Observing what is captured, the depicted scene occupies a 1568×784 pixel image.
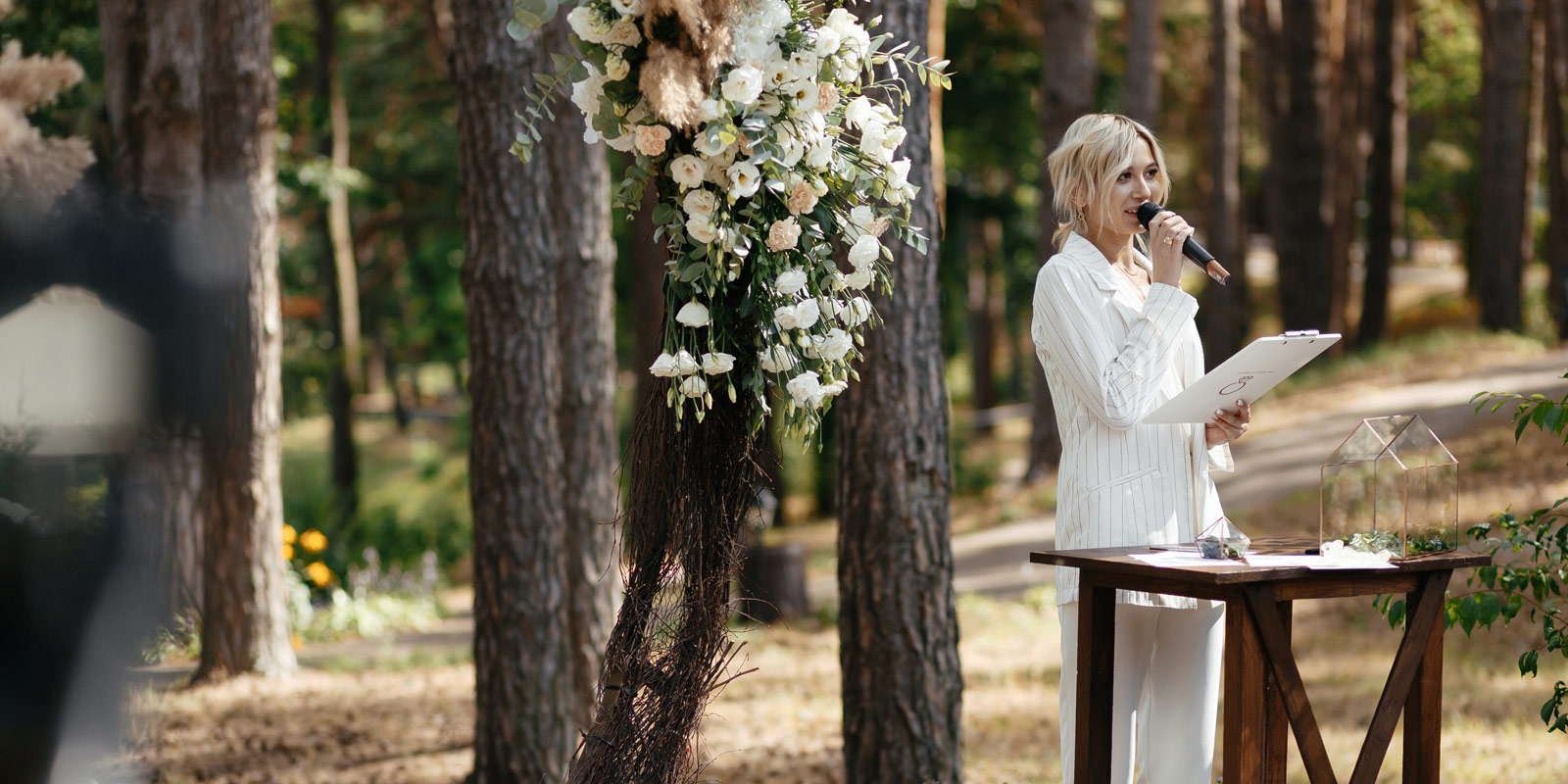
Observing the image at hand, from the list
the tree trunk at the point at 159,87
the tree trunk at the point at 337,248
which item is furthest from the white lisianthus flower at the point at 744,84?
the tree trunk at the point at 337,248

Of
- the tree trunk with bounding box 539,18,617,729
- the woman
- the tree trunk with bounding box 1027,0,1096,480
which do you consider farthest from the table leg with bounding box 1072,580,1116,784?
the tree trunk with bounding box 1027,0,1096,480

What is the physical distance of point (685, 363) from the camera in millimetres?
2684

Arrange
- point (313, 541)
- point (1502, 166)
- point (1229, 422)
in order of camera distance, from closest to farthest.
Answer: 1. point (1229, 422)
2. point (313, 541)
3. point (1502, 166)

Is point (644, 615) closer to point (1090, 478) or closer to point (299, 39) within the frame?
point (1090, 478)

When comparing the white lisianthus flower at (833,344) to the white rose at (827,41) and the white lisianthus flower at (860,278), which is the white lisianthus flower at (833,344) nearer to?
the white lisianthus flower at (860,278)

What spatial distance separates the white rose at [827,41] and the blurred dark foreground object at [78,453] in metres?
1.40

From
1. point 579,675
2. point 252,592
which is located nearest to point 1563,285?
point 579,675

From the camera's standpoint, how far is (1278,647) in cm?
275

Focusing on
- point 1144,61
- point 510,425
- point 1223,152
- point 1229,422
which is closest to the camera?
point 1229,422

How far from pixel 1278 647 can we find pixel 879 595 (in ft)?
6.03

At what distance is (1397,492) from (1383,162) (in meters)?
16.2

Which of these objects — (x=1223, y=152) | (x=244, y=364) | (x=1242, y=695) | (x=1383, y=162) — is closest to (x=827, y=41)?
(x=1242, y=695)

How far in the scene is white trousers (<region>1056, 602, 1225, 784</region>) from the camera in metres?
3.12

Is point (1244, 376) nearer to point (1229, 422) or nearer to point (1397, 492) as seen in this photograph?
point (1229, 422)
